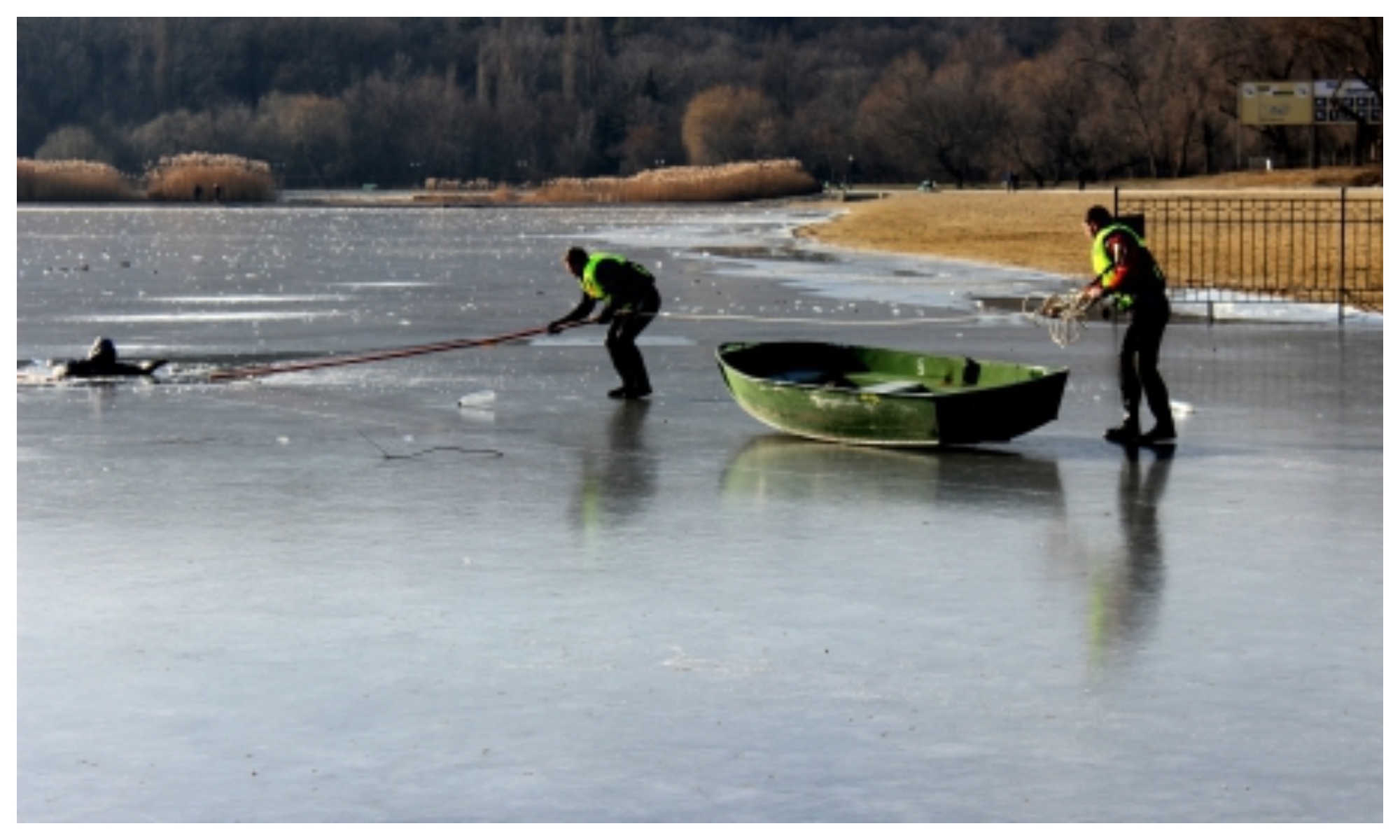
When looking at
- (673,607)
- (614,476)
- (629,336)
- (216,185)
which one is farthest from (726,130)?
(673,607)

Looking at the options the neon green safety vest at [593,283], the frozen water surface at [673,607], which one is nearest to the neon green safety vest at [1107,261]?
the frozen water surface at [673,607]

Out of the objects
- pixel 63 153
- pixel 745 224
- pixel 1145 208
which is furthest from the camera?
pixel 63 153

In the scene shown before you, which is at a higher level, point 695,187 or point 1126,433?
point 1126,433

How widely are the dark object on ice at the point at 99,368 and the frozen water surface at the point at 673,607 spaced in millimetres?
372

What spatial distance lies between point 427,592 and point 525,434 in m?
6.16

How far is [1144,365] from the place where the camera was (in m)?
15.7

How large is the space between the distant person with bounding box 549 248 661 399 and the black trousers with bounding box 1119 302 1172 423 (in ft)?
14.1

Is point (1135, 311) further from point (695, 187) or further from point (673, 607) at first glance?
point (695, 187)

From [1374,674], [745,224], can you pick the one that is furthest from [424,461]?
[745,224]

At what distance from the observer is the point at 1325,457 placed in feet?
49.8

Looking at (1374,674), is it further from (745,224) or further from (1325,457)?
(745,224)

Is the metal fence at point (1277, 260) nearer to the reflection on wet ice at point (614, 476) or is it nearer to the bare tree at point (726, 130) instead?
the reflection on wet ice at point (614, 476)

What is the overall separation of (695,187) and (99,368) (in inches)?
4162

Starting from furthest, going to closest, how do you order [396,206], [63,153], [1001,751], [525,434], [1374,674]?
[63,153] < [396,206] < [525,434] < [1374,674] < [1001,751]
